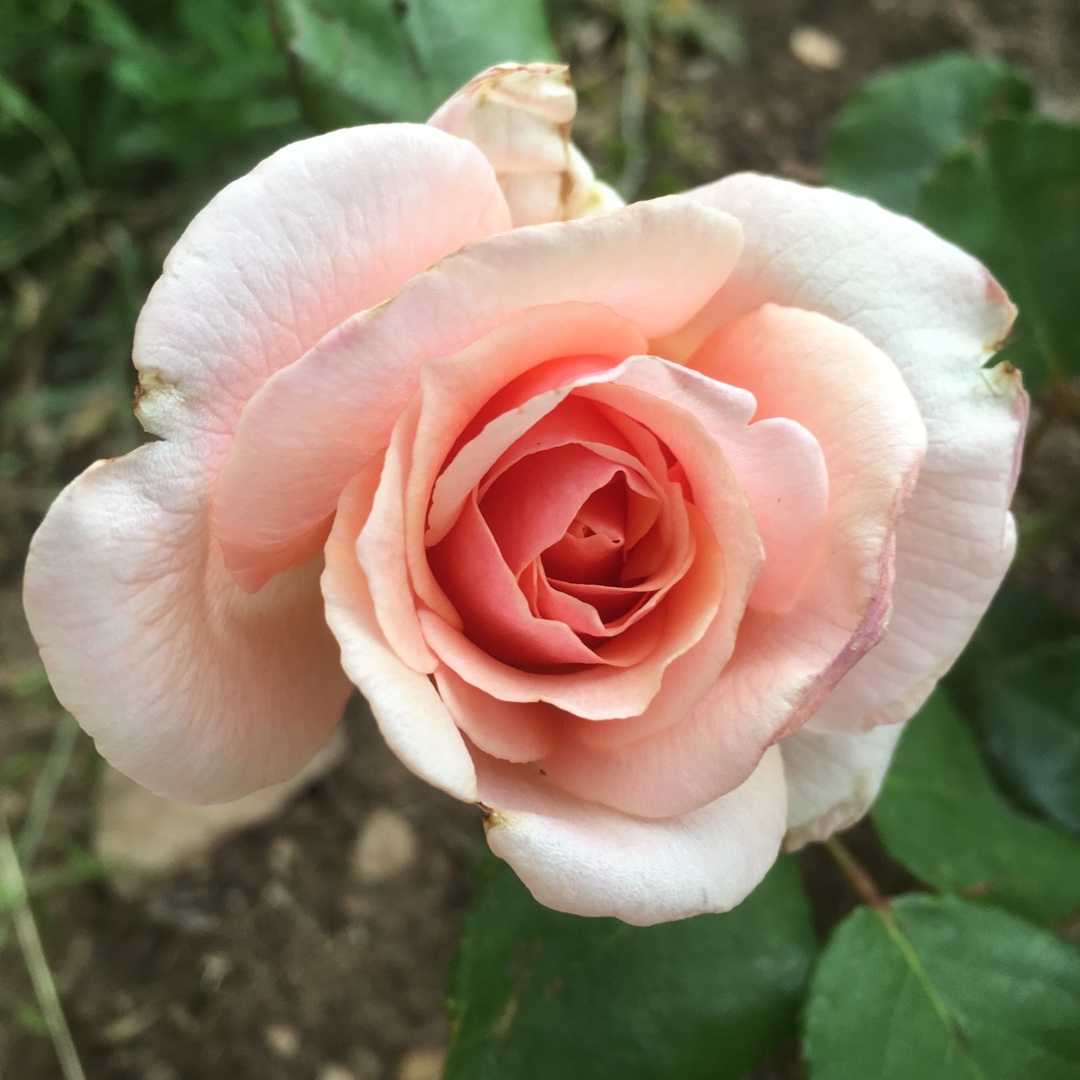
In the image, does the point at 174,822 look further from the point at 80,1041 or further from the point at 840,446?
the point at 840,446

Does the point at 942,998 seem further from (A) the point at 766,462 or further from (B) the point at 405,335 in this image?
(B) the point at 405,335

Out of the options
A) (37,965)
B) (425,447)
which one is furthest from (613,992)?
(37,965)

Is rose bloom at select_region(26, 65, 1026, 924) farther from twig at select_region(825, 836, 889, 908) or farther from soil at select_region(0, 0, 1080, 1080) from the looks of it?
soil at select_region(0, 0, 1080, 1080)

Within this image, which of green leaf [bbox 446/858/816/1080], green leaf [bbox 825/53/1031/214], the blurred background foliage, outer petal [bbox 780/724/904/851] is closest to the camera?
outer petal [bbox 780/724/904/851]

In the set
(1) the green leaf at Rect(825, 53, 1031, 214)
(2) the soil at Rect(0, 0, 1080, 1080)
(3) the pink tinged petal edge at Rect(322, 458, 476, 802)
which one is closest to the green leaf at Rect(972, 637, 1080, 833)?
(2) the soil at Rect(0, 0, 1080, 1080)

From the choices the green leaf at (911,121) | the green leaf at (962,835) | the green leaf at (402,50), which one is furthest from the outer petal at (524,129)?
the green leaf at (911,121)

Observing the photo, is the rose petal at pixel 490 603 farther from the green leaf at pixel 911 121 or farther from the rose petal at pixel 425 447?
the green leaf at pixel 911 121
